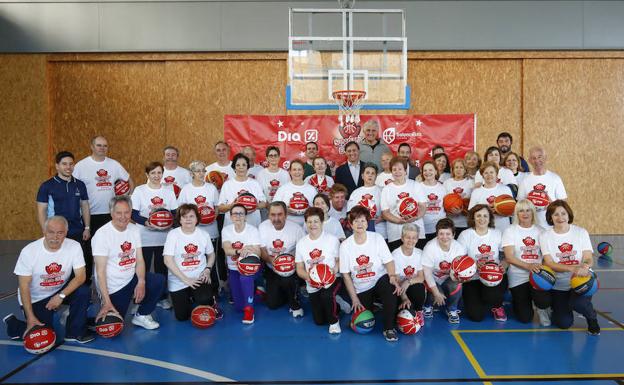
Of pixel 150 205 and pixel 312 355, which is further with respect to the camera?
pixel 150 205

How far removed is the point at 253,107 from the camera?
35.2ft

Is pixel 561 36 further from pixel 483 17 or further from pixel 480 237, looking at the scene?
pixel 480 237

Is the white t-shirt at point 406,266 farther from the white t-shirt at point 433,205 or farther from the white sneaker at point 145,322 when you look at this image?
the white sneaker at point 145,322

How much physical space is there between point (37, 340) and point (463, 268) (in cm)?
415

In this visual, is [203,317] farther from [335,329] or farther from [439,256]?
[439,256]

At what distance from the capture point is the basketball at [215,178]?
6.84 meters

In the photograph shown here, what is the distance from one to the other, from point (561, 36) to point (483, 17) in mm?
1750

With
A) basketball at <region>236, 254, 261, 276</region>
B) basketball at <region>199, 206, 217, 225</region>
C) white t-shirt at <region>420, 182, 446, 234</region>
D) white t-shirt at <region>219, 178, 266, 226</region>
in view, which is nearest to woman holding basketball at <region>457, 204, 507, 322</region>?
white t-shirt at <region>420, 182, 446, 234</region>

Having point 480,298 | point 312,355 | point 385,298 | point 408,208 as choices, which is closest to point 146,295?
point 312,355

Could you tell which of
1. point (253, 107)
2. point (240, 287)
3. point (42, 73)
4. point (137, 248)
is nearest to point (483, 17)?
point (253, 107)

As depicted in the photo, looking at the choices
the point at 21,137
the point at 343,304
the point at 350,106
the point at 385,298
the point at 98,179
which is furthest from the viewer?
the point at 21,137

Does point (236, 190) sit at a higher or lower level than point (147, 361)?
higher

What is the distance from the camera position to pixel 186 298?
540cm

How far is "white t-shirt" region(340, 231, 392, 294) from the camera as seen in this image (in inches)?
198
